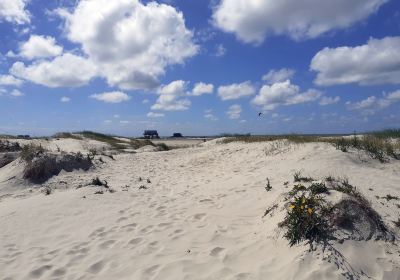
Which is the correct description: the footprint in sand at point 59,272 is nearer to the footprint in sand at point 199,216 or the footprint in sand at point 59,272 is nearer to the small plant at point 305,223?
the footprint in sand at point 199,216

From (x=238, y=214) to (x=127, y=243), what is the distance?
2.27m

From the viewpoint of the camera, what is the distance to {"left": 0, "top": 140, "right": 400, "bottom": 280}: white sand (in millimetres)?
4895

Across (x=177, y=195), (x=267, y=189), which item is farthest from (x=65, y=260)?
(x=267, y=189)

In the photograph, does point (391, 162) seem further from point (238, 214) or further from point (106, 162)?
point (106, 162)

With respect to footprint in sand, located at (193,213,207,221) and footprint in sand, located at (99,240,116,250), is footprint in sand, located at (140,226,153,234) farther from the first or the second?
footprint in sand, located at (193,213,207,221)

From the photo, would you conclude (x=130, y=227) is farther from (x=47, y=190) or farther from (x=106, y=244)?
(x=47, y=190)

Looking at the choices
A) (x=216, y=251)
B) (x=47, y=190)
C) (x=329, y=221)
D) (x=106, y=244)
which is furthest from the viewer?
(x=47, y=190)

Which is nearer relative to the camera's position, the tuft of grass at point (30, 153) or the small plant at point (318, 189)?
the small plant at point (318, 189)

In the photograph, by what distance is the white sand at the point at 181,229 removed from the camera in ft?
16.1

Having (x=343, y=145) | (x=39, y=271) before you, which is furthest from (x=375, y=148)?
(x=39, y=271)

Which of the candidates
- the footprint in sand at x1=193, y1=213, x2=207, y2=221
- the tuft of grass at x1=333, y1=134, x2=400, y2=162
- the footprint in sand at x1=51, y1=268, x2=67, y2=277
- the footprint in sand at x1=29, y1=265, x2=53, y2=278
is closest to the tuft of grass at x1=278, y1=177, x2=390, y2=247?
the footprint in sand at x1=193, y1=213, x2=207, y2=221

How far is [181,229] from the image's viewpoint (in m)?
6.58

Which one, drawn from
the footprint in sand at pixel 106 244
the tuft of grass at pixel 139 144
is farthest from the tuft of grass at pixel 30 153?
the tuft of grass at pixel 139 144

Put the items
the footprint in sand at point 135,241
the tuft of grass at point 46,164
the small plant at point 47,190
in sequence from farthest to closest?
the tuft of grass at point 46,164
the small plant at point 47,190
the footprint in sand at point 135,241
